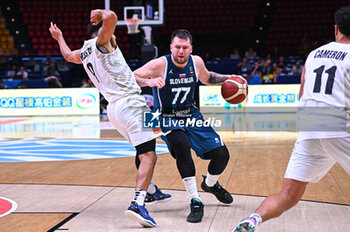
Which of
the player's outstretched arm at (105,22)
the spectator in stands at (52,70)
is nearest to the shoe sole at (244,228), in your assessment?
the player's outstretched arm at (105,22)

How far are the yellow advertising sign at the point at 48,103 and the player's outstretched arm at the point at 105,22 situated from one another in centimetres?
1172

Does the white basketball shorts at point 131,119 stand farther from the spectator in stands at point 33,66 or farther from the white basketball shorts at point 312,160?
the spectator in stands at point 33,66

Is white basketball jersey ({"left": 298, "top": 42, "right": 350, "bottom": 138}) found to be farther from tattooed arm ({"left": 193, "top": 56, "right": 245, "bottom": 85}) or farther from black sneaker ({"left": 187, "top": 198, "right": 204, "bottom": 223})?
tattooed arm ({"left": 193, "top": 56, "right": 245, "bottom": 85})

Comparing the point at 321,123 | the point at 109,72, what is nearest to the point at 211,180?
the point at 109,72

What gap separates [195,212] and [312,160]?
1.21 meters

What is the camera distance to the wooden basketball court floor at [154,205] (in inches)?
146

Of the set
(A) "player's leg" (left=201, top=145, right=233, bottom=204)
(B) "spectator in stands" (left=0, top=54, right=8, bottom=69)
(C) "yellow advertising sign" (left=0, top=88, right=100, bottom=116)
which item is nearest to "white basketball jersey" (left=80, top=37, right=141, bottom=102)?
(A) "player's leg" (left=201, top=145, right=233, bottom=204)

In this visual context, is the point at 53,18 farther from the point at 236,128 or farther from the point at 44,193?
the point at 44,193

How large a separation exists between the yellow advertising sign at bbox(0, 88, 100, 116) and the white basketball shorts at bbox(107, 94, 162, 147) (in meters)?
11.6

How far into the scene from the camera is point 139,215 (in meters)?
3.61

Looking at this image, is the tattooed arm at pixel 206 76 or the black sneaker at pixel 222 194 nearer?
the black sneaker at pixel 222 194

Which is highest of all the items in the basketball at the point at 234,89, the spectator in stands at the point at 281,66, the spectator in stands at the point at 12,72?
the basketball at the point at 234,89

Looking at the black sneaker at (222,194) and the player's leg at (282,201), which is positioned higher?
the player's leg at (282,201)

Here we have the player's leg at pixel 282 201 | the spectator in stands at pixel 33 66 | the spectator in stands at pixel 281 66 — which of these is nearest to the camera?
the player's leg at pixel 282 201
